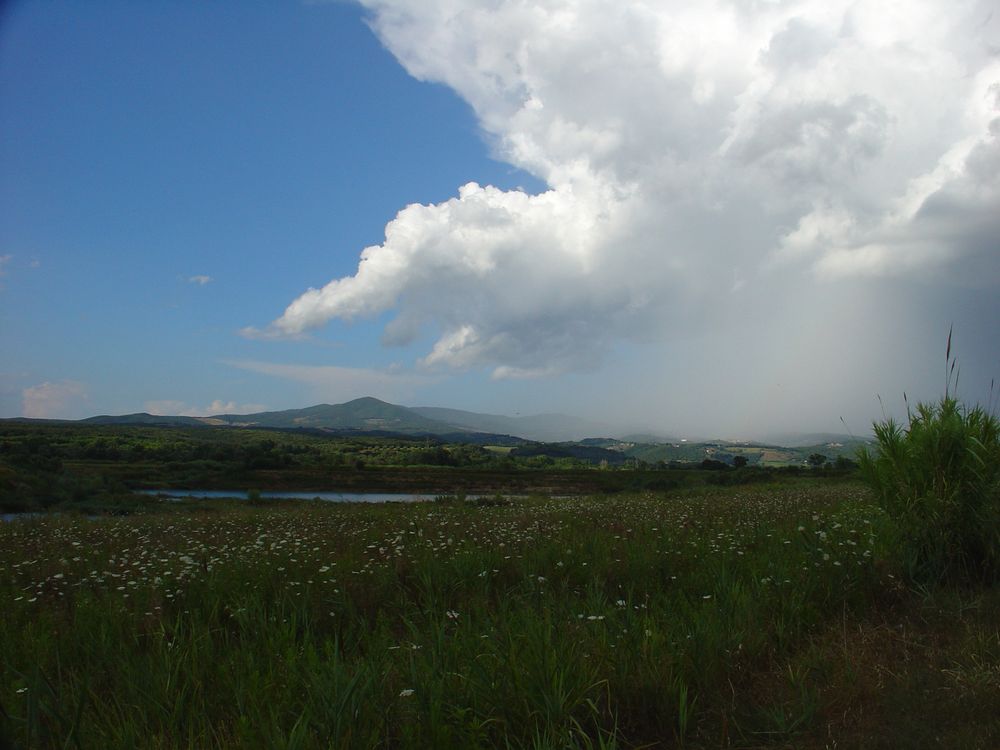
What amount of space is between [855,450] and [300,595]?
639 centimetres

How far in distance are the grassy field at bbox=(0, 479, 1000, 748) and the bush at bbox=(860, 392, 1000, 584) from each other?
1.24ft

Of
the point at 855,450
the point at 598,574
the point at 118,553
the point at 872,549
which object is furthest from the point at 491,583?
the point at 118,553

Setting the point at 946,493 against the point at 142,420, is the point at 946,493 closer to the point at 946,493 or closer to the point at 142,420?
the point at 946,493

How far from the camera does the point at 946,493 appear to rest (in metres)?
5.67

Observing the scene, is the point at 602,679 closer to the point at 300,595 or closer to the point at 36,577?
the point at 300,595

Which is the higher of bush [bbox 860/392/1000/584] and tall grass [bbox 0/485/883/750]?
bush [bbox 860/392/1000/584]

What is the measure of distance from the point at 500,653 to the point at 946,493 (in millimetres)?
5193

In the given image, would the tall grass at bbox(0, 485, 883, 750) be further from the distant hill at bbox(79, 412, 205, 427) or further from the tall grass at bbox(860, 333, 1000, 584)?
the distant hill at bbox(79, 412, 205, 427)

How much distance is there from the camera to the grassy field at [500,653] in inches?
106

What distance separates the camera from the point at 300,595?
5.00 meters

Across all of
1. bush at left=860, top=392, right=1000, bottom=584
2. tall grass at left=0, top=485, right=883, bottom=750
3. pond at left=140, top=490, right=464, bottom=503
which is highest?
bush at left=860, top=392, right=1000, bottom=584

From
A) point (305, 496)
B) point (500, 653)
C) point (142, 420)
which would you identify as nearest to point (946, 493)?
point (500, 653)

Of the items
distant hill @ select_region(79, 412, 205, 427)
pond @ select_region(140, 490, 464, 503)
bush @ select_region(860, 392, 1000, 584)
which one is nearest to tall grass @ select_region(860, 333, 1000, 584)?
bush @ select_region(860, 392, 1000, 584)

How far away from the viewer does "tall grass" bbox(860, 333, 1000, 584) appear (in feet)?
17.9
